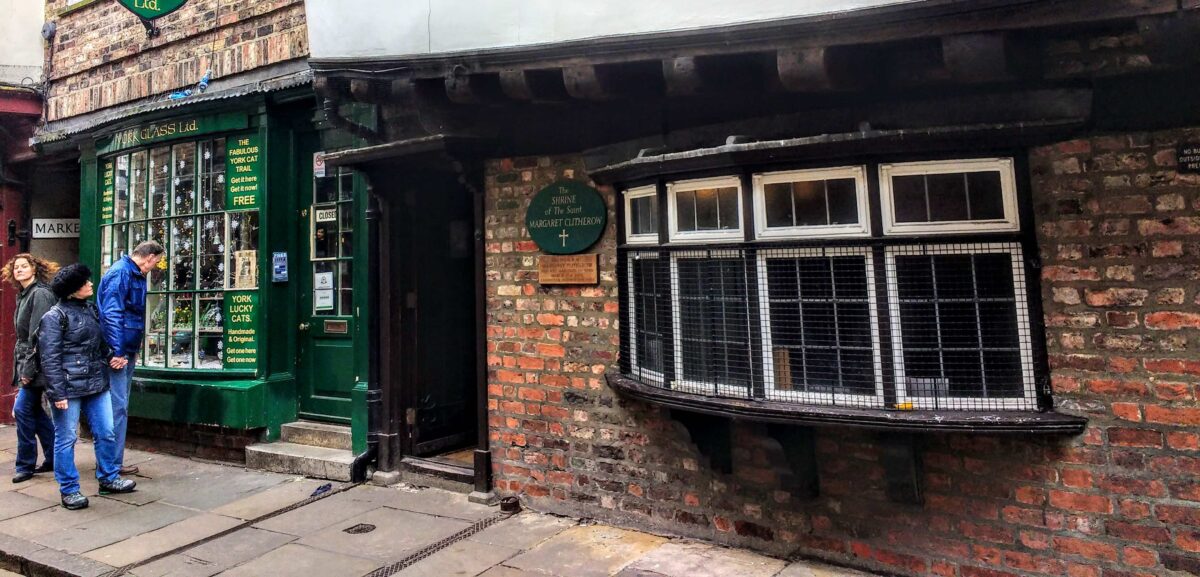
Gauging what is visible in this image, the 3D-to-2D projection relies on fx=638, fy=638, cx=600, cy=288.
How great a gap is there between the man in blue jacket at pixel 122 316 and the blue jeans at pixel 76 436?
15cm

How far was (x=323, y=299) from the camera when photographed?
5.96 metres

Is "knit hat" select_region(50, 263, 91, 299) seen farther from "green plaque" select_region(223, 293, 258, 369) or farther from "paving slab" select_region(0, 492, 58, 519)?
"paving slab" select_region(0, 492, 58, 519)

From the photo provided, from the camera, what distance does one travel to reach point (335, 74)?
173 inches

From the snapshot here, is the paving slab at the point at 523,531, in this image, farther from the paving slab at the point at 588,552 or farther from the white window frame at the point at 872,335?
the white window frame at the point at 872,335

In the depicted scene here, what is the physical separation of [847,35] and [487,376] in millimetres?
3242

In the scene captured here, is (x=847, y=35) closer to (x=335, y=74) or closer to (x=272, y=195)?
(x=335, y=74)

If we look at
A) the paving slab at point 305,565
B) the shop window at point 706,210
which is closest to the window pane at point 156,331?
the paving slab at point 305,565

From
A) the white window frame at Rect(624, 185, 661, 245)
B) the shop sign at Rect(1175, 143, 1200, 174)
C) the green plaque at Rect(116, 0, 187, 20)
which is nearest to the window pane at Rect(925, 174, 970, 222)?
the shop sign at Rect(1175, 143, 1200, 174)

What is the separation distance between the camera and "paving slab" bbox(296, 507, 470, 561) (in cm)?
389

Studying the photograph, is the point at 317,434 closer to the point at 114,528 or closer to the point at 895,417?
the point at 114,528

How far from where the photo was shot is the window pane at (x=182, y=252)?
6.38 m

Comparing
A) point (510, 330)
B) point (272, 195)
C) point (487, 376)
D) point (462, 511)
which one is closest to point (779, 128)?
point (510, 330)

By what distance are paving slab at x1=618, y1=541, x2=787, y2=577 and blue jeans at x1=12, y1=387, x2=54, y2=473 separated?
17.1ft

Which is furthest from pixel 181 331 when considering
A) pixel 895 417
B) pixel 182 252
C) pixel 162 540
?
pixel 895 417
